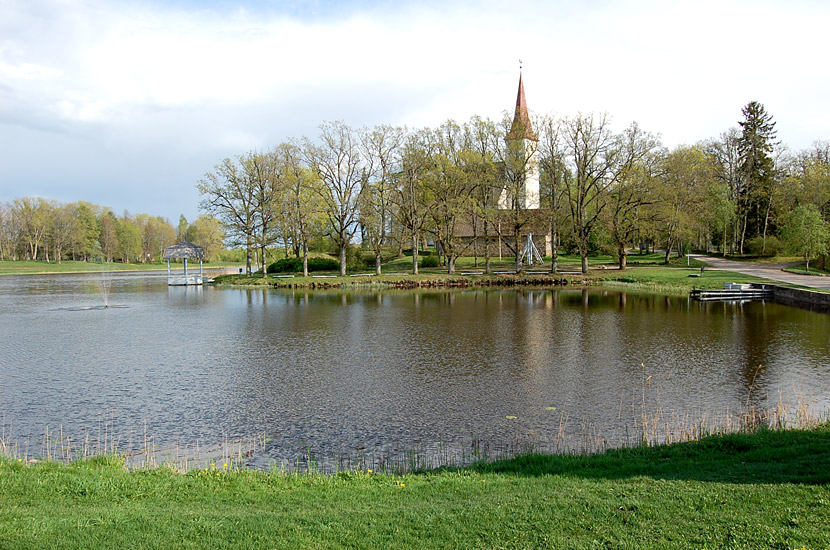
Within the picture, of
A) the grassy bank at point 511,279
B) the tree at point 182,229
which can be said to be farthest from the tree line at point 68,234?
the grassy bank at point 511,279

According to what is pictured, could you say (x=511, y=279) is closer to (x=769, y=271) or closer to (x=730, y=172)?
(x=769, y=271)

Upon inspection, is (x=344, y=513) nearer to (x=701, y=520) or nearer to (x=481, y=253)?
(x=701, y=520)

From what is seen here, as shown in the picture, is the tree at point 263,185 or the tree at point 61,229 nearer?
the tree at point 263,185

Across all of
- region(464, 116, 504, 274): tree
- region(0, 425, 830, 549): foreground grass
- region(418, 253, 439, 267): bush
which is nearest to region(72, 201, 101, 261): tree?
region(418, 253, 439, 267): bush

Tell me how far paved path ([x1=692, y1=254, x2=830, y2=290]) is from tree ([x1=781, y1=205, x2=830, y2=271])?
2.22 meters

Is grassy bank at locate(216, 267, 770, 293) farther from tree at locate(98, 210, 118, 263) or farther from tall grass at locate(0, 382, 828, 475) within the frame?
tree at locate(98, 210, 118, 263)

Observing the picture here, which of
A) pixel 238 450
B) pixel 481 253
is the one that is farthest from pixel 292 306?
pixel 481 253

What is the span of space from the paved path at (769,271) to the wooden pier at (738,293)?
2151 mm

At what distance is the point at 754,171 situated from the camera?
5972 centimetres

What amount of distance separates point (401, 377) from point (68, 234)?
323 feet

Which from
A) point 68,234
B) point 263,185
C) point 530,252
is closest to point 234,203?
point 263,185

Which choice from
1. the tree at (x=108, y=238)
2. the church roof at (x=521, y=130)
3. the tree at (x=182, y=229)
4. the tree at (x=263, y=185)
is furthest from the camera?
the tree at (x=182, y=229)

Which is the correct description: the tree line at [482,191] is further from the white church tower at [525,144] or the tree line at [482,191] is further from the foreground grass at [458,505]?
the foreground grass at [458,505]

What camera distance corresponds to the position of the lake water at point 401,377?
446 inches
